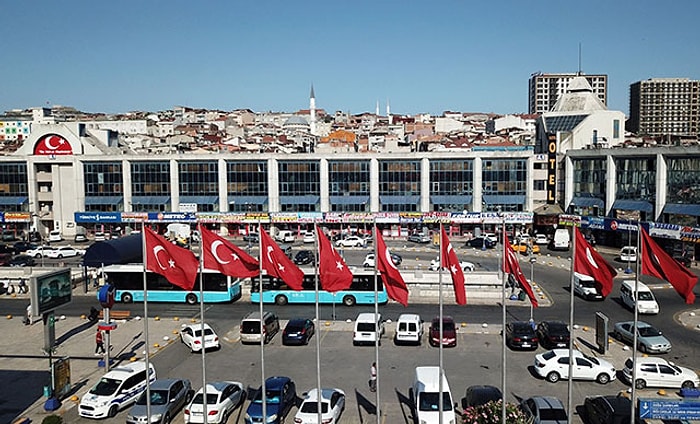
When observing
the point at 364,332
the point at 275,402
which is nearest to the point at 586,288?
the point at 364,332

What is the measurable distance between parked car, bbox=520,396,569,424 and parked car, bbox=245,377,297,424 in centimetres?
741

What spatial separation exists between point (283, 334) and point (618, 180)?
130ft

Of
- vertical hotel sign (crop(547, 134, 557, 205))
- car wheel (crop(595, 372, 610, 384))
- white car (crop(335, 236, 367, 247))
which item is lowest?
car wheel (crop(595, 372, 610, 384))

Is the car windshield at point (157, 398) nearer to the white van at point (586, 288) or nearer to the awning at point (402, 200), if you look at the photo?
the white van at point (586, 288)

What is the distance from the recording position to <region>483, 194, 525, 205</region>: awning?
208ft

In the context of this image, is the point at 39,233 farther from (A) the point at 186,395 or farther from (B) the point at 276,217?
(A) the point at 186,395

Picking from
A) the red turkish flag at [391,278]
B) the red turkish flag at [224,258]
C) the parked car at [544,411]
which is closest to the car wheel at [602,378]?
the parked car at [544,411]

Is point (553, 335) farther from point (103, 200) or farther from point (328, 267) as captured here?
point (103, 200)

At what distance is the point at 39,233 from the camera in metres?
66.2

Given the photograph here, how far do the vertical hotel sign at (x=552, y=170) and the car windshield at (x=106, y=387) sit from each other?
50.9m

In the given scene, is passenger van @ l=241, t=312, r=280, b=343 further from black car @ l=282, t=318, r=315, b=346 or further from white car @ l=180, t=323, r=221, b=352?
white car @ l=180, t=323, r=221, b=352

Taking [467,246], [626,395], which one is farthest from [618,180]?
[626,395]

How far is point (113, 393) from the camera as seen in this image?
819 inches

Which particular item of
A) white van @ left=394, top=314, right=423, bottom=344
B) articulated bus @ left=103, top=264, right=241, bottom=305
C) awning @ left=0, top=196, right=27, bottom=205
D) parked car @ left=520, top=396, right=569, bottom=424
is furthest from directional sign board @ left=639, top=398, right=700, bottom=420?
awning @ left=0, top=196, right=27, bottom=205
